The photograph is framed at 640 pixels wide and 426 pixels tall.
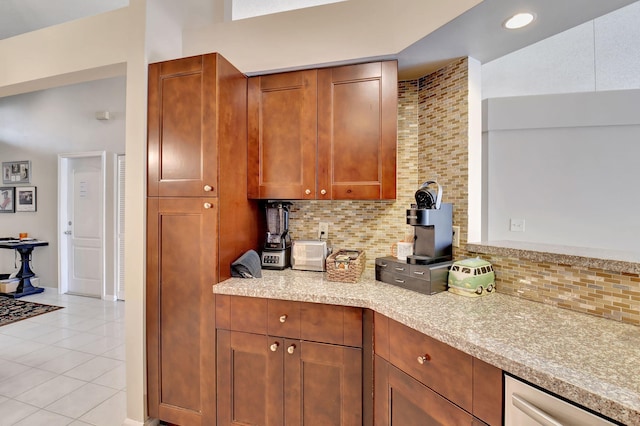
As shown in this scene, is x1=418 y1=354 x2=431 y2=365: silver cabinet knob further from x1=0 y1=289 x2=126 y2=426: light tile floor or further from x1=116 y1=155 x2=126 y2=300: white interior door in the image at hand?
x1=116 y1=155 x2=126 y2=300: white interior door

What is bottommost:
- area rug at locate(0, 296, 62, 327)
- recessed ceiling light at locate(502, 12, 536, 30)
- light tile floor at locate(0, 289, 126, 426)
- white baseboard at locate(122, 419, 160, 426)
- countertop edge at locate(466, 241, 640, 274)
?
light tile floor at locate(0, 289, 126, 426)

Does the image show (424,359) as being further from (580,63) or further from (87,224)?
(87,224)

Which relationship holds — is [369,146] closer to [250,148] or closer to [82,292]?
[250,148]

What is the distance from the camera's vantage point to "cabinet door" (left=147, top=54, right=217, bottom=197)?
1.78 m

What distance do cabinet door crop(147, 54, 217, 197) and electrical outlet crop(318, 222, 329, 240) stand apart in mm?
878

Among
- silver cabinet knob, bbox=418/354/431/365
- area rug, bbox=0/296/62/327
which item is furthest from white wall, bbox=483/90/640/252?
area rug, bbox=0/296/62/327

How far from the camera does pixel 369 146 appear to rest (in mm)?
1916

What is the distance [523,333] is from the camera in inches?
45.1

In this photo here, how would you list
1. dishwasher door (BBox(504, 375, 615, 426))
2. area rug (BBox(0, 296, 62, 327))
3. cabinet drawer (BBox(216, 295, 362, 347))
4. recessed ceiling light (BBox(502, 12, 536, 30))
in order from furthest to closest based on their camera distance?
area rug (BBox(0, 296, 62, 327)) → cabinet drawer (BBox(216, 295, 362, 347)) → recessed ceiling light (BBox(502, 12, 536, 30)) → dishwasher door (BBox(504, 375, 615, 426))

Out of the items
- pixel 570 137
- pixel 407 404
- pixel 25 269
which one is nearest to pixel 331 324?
pixel 407 404

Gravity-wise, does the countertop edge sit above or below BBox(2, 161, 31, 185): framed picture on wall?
below

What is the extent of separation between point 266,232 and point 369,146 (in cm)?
104

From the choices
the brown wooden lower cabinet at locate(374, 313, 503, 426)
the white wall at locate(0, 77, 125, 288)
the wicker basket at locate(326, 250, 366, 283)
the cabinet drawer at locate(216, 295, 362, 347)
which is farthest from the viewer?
the white wall at locate(0, 77, 125, 288)

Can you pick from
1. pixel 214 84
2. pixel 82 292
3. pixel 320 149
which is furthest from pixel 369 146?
pixel 82 292
